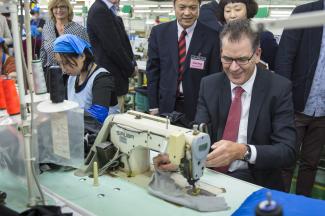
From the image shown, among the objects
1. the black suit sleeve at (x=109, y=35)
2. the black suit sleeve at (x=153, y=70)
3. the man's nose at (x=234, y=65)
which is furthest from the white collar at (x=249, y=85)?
the black suit sleeve at (x=109, y=35)

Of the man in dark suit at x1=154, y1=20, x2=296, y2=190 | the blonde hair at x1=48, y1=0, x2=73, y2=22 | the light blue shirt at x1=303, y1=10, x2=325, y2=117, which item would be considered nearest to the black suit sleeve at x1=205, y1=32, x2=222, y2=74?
the light blue shirt at x1=303, y1=10, x2=325, y2=117

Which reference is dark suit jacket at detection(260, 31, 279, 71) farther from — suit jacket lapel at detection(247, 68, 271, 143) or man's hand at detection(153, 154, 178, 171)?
man's hand at detection(153, 154, 178, 171)

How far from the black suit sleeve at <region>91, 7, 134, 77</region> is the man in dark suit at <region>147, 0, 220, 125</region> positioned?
17.7 inches

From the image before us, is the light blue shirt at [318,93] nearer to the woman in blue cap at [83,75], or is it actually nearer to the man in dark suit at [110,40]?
the woman in blue cap at [83,75]

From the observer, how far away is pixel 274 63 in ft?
8.83

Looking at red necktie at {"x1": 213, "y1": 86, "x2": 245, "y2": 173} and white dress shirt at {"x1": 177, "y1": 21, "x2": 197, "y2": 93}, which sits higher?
white dress shirt at {"x1": 177, "y1": 21, "x2": 197, "y2": 93}

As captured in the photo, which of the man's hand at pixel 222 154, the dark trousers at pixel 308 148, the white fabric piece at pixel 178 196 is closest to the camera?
the white fabric piece at pixel 178 196

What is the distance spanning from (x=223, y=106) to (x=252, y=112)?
15 cm

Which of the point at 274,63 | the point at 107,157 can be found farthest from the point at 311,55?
the point at 107,157

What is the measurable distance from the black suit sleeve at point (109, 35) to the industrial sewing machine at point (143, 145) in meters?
1.51

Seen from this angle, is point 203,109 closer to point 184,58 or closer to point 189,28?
point 184,58

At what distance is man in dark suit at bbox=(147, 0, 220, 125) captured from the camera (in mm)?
2537

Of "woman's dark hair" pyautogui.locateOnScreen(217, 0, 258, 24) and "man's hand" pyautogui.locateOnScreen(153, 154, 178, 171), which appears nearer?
"man's hand" pyautogui.locateOnScreen(153, 154, 178, 171)

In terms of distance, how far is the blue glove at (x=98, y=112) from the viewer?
6.17 ft
